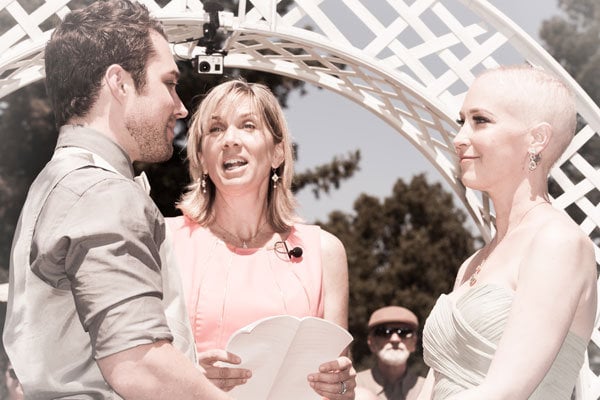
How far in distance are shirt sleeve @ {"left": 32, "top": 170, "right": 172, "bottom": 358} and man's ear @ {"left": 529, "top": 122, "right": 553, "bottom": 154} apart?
50.9 inches

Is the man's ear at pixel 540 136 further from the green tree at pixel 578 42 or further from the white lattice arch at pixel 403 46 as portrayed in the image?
the green tree at pixel 578 42

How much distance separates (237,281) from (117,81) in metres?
1.55

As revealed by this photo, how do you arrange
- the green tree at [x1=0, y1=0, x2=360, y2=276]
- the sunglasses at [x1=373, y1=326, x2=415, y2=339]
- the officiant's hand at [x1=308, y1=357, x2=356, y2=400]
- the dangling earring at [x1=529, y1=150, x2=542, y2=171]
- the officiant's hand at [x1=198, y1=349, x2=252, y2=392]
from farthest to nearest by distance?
the green tree at [x1=0, y1=0, x2=360, y2=276] < the sunglasses at [x1=373, y1=326, x2=415, y2=339] < the officiant's hand at [x1=308, y1=357, x2=356, y2=400] < the officiant's hand at [x1=198, y1=349, x2=252, y2=392] < the dangling earring at [x1=529, y1=150, x2=542, y2=171]

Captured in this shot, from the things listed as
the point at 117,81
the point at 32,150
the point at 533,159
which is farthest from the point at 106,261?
the point at 32,150

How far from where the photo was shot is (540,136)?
2.58 meters

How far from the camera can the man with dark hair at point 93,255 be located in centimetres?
178

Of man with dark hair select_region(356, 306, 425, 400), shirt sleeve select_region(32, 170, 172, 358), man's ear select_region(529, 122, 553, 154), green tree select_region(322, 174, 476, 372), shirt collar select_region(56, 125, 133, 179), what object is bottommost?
green tree select_region(322, 174, 476, 372)

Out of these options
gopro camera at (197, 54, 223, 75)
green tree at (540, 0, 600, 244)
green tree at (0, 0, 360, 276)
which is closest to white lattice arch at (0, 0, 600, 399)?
gopro camera at (197, 54, 223, 75)

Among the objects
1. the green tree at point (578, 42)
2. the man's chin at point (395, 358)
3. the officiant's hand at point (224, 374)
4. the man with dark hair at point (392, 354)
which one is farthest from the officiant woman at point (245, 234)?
the green tree at point (578, 42)

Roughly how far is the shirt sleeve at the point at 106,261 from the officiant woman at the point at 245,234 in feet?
5.12

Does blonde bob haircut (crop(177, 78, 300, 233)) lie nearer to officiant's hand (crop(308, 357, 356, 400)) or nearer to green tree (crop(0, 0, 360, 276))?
officiant's hand (crop(308, 357, 356, 400))

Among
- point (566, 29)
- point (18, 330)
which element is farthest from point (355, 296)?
point (18, 330)

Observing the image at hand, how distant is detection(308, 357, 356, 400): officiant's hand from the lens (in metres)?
3.15

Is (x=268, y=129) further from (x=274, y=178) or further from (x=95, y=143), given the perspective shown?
(x=95, y=143)
